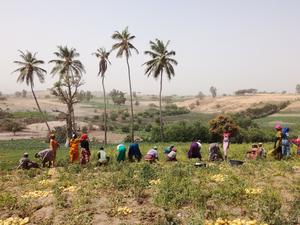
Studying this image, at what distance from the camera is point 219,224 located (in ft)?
27.9

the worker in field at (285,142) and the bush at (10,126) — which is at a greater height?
the worker in field at (285,142)

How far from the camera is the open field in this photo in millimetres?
9289

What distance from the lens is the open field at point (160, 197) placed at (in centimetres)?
929

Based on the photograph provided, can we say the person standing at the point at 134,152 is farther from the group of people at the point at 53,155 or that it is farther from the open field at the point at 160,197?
the open field at the point at 160,197

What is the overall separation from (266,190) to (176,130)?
43372 millimetres

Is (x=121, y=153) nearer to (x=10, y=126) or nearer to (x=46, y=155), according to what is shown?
(x=46, y=155)

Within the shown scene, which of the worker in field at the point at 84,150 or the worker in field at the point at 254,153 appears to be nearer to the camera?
the worker in field at the point at 84,150

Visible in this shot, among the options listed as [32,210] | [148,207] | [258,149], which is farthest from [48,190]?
[258,149]

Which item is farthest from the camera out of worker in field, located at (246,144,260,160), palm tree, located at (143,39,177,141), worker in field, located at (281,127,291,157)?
palm tree, located at (143,39,177,141)

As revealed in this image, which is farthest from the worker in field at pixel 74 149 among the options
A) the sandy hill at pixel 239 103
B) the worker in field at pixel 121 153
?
the sandy hill at pixel 239 103

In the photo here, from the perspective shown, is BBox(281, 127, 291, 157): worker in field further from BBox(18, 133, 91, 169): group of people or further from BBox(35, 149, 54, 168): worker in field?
BBox(35, 149, 54, 168): worker in field

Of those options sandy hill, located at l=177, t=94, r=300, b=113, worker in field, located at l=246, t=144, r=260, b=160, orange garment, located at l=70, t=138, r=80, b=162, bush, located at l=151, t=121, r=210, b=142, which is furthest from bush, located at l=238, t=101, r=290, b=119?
orange garment, located at l=70, t=138, r=80, b=162

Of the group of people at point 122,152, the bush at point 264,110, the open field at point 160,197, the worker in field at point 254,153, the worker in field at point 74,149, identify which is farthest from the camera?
the bush at point 264,110

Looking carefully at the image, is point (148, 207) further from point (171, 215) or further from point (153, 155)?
point (153, 155)
